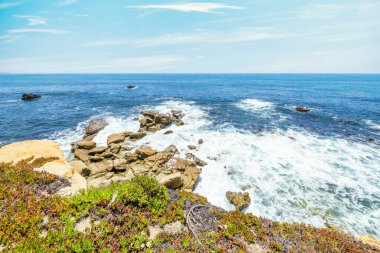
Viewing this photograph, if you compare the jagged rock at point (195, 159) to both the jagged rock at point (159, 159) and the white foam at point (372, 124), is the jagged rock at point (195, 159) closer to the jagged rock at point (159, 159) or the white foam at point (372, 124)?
the jagged rock at point (159, 159)

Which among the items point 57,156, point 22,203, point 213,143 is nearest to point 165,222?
point 22,203

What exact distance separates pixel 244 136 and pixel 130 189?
24.0m

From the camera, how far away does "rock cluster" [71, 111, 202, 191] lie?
18828 millimetres

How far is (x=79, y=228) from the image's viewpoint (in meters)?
8.29

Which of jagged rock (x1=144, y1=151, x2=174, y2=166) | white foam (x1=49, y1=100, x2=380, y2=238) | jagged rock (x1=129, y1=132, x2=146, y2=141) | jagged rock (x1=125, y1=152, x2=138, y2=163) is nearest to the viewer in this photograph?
white foam (x1=49, y1=100, x2=380, y2=238)

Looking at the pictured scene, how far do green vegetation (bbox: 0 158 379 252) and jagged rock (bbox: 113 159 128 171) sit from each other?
9185 millimetres

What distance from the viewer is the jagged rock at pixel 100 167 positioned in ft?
66.0

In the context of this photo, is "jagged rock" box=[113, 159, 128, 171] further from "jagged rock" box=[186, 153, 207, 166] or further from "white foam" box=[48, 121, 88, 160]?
"white foam" box=[48, 121, 88, 160]

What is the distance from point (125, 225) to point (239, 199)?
11.0m

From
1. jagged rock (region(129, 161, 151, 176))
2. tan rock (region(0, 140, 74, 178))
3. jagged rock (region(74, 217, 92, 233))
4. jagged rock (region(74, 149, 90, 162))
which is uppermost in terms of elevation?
jagged rock (region(74, 217, 92, 233))

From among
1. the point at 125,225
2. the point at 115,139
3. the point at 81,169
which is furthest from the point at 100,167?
the point at 125,225

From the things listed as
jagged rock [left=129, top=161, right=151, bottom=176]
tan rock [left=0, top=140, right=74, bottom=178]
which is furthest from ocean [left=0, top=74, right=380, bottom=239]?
tan rock [left=0, top=140, right=74, bottom=178]

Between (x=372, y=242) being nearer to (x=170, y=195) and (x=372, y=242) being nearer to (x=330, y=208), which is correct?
(x=330, y=208)

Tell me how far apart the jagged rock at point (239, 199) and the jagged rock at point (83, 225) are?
11438 millimetres
